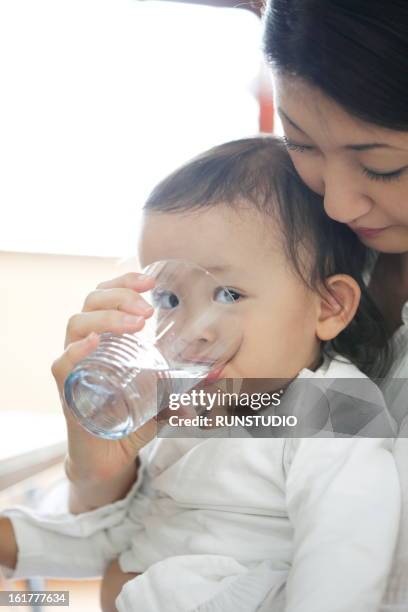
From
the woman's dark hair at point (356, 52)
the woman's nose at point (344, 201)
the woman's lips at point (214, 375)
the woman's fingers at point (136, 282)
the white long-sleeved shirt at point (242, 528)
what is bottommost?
the white long-sleeved shirt at point (242, 528)

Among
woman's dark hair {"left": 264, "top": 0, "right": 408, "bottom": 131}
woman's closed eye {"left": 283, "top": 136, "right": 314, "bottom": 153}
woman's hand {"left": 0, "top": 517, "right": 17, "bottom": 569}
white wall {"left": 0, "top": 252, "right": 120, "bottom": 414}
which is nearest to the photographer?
woman's dark hair {"left": 264, "top": 0, "right": 408, "bottom": 131}

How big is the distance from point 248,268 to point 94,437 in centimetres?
25

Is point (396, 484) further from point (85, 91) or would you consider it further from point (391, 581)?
point (85, 91)

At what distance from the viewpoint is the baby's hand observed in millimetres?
730

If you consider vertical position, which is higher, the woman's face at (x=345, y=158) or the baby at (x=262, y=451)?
the woman's face at (x=345, y=158)

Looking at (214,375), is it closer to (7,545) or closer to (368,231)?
(368,231)

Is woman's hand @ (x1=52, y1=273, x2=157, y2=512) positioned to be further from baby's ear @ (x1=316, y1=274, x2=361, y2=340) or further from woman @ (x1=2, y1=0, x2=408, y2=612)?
baby's ear @ (x1=316, y1=274, x2=361, y2=340)

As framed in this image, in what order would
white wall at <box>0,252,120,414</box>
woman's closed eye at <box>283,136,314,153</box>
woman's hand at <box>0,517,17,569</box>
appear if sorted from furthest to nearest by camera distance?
white wall at <box>0,252,120,414</box>
woman's hand at <box>0,517,17,569</box>
woman's closed eye at <box>283,136,314,153</box>

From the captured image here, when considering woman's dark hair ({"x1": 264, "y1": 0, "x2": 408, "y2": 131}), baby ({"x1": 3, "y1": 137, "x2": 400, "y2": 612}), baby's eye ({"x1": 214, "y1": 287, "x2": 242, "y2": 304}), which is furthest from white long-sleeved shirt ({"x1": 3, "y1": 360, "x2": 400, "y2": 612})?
woman's dark hair ({"x1": 264, "y1": 0, "x2": 408, "y2": 131})

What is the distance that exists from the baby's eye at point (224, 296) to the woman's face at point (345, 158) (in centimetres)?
12

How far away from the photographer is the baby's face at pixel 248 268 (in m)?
0.71

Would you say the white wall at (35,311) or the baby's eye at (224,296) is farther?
the white wall at (35,311)

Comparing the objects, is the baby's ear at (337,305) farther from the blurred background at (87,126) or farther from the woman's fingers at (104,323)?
the blurred background at (87,126)

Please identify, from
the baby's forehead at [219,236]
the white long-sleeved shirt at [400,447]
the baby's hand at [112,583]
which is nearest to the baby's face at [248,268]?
the baby's forehead at [219,236]
